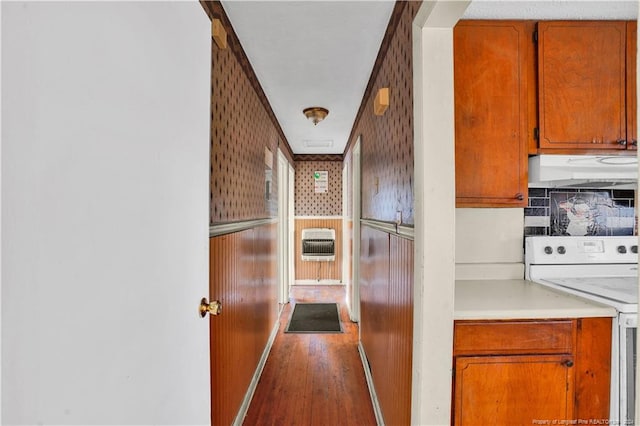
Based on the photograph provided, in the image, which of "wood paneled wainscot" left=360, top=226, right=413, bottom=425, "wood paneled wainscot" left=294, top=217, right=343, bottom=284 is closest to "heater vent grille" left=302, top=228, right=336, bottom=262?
"wood paneled wainscot" left=294, top=217, right=343, bottom=284

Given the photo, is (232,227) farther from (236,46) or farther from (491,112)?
(491,112)

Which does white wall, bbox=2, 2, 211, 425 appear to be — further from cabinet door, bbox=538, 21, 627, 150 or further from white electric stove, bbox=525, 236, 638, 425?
white electric stove, bbox=525, 236, 638, 425

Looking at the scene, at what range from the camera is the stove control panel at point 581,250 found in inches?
66.7

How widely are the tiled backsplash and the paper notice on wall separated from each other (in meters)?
3.54

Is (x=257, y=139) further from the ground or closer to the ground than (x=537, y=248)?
further from the ground

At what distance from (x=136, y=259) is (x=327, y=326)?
118 inches

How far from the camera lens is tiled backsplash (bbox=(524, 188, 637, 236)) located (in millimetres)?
1805

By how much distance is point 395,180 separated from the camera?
158 cm

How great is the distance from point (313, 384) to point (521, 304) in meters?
1.59

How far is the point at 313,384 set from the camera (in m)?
2.26

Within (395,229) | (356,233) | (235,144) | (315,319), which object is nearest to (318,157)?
(356,233)

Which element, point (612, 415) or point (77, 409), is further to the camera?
point (612, 415)

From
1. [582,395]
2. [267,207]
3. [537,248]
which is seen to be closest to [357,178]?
[267,207]

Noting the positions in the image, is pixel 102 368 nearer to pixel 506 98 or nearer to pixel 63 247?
pixel 63 247
